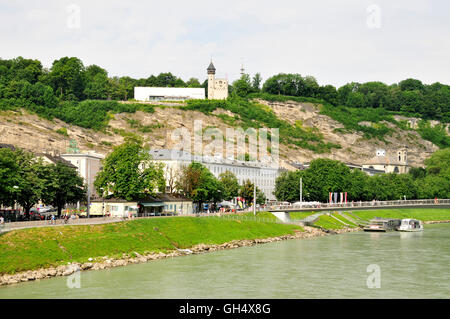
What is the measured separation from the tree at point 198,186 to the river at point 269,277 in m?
26.7

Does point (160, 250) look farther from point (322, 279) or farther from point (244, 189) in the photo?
point (244, 189)

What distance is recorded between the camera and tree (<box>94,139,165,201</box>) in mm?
79562

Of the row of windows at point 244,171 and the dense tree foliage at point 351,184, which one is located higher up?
the row of windows at point 244,171

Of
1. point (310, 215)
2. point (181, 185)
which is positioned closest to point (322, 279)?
point (181, 185)

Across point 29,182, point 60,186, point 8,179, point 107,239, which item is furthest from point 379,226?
point 8,179

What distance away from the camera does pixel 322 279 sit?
49.8 meters

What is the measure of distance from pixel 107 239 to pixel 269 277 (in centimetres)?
1725

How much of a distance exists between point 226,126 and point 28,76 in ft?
198

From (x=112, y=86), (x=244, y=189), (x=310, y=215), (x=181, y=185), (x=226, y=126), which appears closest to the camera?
(x=181, y=185)

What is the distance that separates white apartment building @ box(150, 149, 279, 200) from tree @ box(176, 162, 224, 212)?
1419cm

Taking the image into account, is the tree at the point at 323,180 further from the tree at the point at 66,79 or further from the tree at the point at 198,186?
the tree at the point at 66,79

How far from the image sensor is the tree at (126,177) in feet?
261

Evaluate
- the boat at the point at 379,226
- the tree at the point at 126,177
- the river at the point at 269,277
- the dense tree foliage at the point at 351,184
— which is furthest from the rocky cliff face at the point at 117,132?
the river at the point at 269,277
